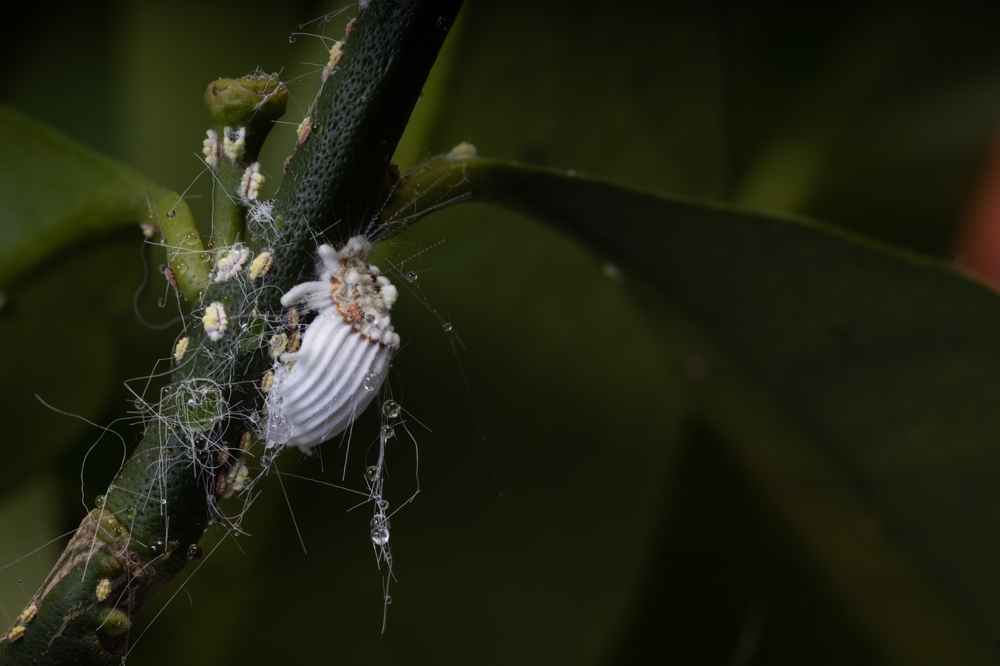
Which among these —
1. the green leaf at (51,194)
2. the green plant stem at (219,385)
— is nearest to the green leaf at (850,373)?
the green plant stem at (219,385)

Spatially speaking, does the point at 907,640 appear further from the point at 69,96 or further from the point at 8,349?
the point at 69,96

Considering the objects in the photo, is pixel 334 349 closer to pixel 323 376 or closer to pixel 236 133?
pixel 323 376

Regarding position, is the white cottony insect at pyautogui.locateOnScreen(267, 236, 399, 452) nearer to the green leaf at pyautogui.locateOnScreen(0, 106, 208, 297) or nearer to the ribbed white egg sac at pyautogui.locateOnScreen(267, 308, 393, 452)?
the ribbed white egg sac at pyautogui.locateOnScreen(267, 308, 393, 452)

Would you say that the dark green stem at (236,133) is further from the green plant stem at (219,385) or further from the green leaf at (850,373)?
the green leaf at (850,373)

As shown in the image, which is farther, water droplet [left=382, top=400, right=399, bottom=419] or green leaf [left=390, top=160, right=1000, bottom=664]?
green leaf [left=390, top=160, right=1000, bottom=664]

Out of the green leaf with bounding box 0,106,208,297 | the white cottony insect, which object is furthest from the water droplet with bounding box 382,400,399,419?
the green leaf with bounding box 0,106,208,297

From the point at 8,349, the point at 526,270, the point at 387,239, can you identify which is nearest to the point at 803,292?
the point at 526,270

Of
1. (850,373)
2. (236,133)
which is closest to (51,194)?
(236,133)
